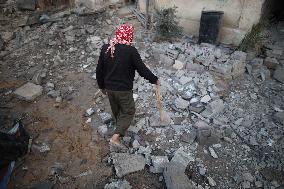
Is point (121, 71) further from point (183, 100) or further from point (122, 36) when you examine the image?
point (183, 100)

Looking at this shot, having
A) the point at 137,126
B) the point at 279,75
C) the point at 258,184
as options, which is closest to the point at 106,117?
the point at 137,126

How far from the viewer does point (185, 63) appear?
621 centimetres

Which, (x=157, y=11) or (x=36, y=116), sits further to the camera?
(x=157, y=11)

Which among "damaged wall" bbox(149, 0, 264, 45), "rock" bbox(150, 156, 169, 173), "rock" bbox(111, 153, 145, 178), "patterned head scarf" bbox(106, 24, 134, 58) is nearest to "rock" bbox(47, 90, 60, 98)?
"rock" bbox(111, 153, 145, 178)

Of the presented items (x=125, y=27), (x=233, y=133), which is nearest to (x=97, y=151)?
(x=125, y=27)

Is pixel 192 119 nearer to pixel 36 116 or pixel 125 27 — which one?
pixel 125 27

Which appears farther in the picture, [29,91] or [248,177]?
[29,91]

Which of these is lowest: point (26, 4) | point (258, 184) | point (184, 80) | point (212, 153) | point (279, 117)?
point (258, 184)

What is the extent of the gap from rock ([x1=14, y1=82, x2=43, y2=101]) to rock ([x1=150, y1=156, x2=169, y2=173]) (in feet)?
9.13

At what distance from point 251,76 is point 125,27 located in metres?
3.44

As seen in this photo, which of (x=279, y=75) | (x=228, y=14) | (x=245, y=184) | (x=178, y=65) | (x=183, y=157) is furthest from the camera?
(x=228, y=14)

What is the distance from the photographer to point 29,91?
564cm

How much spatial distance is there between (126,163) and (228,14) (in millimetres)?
4579

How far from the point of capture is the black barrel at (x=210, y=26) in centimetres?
670
